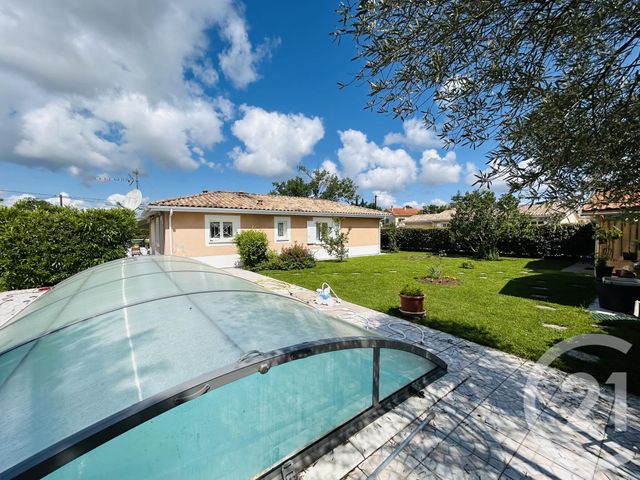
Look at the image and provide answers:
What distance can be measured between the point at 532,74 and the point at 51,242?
13533 millimetres

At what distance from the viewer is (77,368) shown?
1705 mm

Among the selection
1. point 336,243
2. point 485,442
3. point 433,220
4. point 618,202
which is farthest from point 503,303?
point 433,220

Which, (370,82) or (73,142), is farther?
(73,142)

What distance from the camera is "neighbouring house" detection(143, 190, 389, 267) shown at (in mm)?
12453

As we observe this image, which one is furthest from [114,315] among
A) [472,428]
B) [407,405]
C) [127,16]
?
[127,16]

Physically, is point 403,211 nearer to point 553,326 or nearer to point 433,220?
point 433,220

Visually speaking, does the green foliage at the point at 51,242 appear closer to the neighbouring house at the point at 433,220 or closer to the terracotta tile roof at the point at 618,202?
the terracotta tile roof at the point at 618,202

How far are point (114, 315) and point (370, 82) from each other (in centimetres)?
365

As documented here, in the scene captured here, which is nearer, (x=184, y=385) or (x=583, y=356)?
(x=184, y=385)

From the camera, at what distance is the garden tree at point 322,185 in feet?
133

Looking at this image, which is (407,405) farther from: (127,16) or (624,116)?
(127,16)

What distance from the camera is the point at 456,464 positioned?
2.20 meters

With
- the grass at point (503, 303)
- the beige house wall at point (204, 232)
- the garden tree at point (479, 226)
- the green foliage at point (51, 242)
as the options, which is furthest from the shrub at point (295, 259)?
the garden tree at point (479, 226)

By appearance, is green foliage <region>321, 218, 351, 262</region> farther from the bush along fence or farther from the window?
the bush along fence
